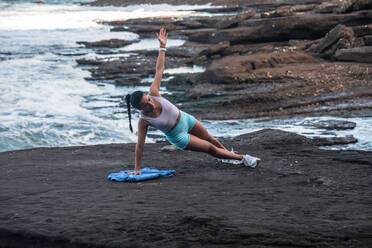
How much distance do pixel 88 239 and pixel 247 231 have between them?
1100 millimetres

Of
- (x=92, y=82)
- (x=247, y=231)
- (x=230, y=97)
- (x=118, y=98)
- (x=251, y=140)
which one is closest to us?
(x=247, y=231)

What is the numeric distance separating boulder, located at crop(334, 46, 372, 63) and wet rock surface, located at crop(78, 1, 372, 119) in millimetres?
25

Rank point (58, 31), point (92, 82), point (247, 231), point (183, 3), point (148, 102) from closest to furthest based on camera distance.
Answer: point (247, 231), point (148, 102), point (92, 82), point (58, 31), point (183, 3)

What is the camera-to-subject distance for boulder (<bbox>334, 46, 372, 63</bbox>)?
13648 mm

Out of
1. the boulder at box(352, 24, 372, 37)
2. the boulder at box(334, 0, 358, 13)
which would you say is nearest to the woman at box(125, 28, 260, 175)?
the boulder at box(352, 24, 372, 37)

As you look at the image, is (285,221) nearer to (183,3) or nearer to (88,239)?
(88,239)

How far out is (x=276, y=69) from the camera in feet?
44.5

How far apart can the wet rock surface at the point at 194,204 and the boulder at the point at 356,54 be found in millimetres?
7675

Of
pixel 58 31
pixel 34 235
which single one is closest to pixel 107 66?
pixel 34 235

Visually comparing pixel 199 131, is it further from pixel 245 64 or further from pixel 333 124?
pixel 245 64

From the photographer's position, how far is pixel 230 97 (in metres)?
12.4

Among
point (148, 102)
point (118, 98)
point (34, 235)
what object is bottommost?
point (118, 98)

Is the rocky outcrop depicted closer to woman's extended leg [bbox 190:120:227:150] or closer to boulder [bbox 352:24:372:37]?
boulder [bbox 352:24:372:37]

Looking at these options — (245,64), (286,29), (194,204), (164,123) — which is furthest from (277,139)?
(286,29)
